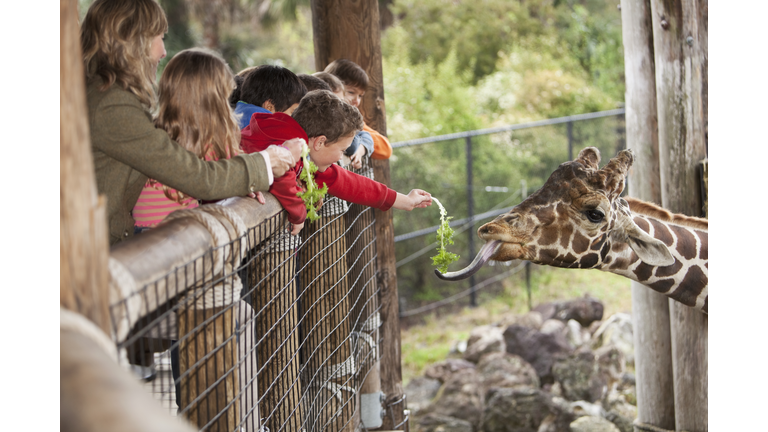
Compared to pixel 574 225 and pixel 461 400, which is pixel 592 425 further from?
pixel 574 225

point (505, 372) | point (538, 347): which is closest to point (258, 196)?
point (505, 372)

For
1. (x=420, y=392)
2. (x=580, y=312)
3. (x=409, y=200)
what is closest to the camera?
(x=409, y=200)

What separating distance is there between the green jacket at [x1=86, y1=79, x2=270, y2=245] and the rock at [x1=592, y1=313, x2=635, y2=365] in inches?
242

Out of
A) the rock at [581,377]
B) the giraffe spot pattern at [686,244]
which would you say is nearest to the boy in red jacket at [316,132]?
the giraffe spot pattern at [686,244]

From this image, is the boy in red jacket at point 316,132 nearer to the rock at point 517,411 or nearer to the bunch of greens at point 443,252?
the bunch of greens at point 443,252

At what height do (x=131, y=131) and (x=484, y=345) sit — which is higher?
(x=131, y=131)

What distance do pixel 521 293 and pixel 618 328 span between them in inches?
86.1

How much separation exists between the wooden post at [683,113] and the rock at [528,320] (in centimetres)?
401

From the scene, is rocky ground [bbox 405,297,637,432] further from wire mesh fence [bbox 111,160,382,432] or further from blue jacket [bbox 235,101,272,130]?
blue jacket [bbox 235,101,272,130]

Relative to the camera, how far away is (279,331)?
2369mm

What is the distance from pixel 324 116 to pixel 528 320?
5.92 meters

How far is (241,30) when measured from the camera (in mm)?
20453

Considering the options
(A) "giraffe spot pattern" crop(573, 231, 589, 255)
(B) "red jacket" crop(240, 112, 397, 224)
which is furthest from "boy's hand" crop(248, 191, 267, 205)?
(A) "giraffe spot pattern" crop(573, 231, 589, 255)

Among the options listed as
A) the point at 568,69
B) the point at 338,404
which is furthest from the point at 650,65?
the point at 568,69
